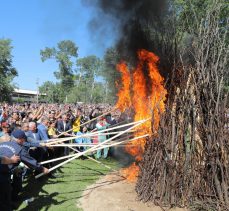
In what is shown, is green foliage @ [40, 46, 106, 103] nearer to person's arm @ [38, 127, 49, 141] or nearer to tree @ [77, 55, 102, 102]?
tree @ [77, 55, 102, 102]

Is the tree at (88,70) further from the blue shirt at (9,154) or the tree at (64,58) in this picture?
the blue shirt at (9,154)

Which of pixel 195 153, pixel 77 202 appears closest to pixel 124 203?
pixel 77 202

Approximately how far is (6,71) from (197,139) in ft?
164

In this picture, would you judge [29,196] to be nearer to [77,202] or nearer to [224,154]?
[77,202]

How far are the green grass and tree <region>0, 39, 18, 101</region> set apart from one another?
138ft

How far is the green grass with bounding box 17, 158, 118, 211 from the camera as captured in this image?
802cm

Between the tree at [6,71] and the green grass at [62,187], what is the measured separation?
42.0m

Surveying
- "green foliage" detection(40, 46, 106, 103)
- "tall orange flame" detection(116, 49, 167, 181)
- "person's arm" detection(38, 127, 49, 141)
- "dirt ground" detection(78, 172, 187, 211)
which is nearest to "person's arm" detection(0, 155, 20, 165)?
"dirt ground" detection(78, 172, 187, 211)

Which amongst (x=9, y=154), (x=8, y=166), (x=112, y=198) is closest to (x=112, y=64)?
(x=112, y=198)

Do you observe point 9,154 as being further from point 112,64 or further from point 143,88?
point 112,64

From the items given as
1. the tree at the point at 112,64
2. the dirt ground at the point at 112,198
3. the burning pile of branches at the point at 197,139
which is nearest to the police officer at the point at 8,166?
the dirt ground at the point at 112,198

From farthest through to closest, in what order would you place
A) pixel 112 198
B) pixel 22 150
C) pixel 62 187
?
pixel 62 187 → pixel 112 198 → pixel 22 150

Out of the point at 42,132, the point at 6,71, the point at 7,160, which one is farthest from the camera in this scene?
the point at 6,71

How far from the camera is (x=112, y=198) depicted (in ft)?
27.5
